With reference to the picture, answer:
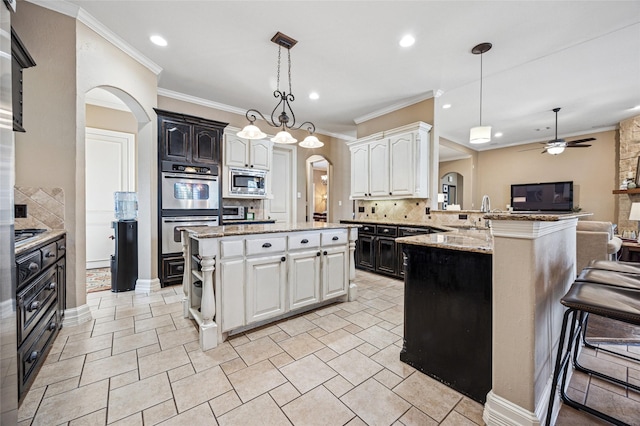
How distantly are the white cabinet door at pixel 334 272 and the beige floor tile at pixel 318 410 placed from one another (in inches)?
48.6

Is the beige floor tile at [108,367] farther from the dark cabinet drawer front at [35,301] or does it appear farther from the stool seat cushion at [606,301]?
the stool seat cushion at [606,301]

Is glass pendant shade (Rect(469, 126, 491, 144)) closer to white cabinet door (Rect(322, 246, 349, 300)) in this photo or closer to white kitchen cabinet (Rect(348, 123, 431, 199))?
white kitchen cabinet (Rect(348, 123, 431, 199))

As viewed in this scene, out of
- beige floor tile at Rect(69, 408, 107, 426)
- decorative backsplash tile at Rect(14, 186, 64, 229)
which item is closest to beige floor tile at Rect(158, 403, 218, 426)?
beige floor tile at Rect(69, 408, 107, 426)

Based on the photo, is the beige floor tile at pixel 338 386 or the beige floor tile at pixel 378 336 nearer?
the beige floor tile at pixel 338 386

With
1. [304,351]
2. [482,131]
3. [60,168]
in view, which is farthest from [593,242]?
[60,168]

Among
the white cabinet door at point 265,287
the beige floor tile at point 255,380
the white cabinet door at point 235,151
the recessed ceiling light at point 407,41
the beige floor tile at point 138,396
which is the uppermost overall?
the recessed ceiling light at point 407,41

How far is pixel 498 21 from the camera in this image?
8.16 feet

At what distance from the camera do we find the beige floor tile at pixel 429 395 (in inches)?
57.8

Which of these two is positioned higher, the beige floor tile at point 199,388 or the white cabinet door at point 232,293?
the white cabinet door at point 232,293

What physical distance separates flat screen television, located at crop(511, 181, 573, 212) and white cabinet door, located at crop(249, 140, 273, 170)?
718 centimetres

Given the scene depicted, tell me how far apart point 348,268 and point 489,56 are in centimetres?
303

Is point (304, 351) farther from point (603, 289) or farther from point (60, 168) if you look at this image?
point (60, 168)

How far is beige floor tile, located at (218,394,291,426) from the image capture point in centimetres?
138

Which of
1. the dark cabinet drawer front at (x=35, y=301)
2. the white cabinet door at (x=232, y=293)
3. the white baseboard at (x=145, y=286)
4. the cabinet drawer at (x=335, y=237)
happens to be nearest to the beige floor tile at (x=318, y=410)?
the white cabinet door at (x=232, y=293)
